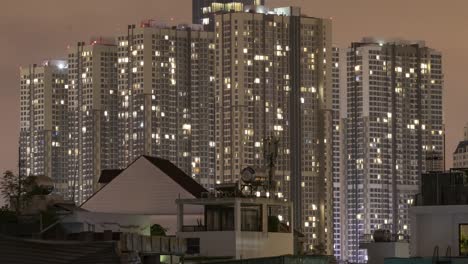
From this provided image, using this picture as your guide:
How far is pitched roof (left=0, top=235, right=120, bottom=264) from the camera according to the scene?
4219 centimetres

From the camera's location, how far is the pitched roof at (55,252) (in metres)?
42.2

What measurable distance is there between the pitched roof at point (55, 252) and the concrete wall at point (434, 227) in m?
19.1

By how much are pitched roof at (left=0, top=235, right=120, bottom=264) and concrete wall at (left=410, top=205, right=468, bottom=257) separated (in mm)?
19085

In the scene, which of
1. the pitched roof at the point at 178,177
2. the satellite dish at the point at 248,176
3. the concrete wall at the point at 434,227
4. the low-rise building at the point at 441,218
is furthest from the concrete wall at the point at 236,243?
the pitched roof at the point at 178,177

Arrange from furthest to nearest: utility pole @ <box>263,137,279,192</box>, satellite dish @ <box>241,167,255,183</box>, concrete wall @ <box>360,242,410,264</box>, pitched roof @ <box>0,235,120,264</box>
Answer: utility pole @ <box>263,137,279,192</box>
satellite dish @ <box>241,167,255,183</box>
concrete wall @ <box>360,242,410,264</box>
pitched roof @ <box>0,235,120,264</box>

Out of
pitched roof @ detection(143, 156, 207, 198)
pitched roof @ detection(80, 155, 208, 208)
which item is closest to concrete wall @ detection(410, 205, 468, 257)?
pitched roof @ detection(80, 155, 208, 208)

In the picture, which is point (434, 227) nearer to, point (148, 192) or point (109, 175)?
point (148, 192)

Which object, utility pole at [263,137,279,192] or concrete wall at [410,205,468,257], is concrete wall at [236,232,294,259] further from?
concrete wall at [410,205,468,257]

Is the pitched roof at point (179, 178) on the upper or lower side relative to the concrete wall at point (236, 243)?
upper

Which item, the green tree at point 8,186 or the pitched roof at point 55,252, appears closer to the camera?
the pitched roof at point 55,252

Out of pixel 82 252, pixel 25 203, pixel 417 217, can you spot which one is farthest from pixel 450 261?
pixel 25 203

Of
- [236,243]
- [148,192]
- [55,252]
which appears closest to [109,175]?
[148,192]

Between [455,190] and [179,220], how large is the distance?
2173cm

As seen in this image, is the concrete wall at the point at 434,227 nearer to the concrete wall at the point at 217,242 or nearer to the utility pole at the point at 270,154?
the concrete wall at the point at 217,242
